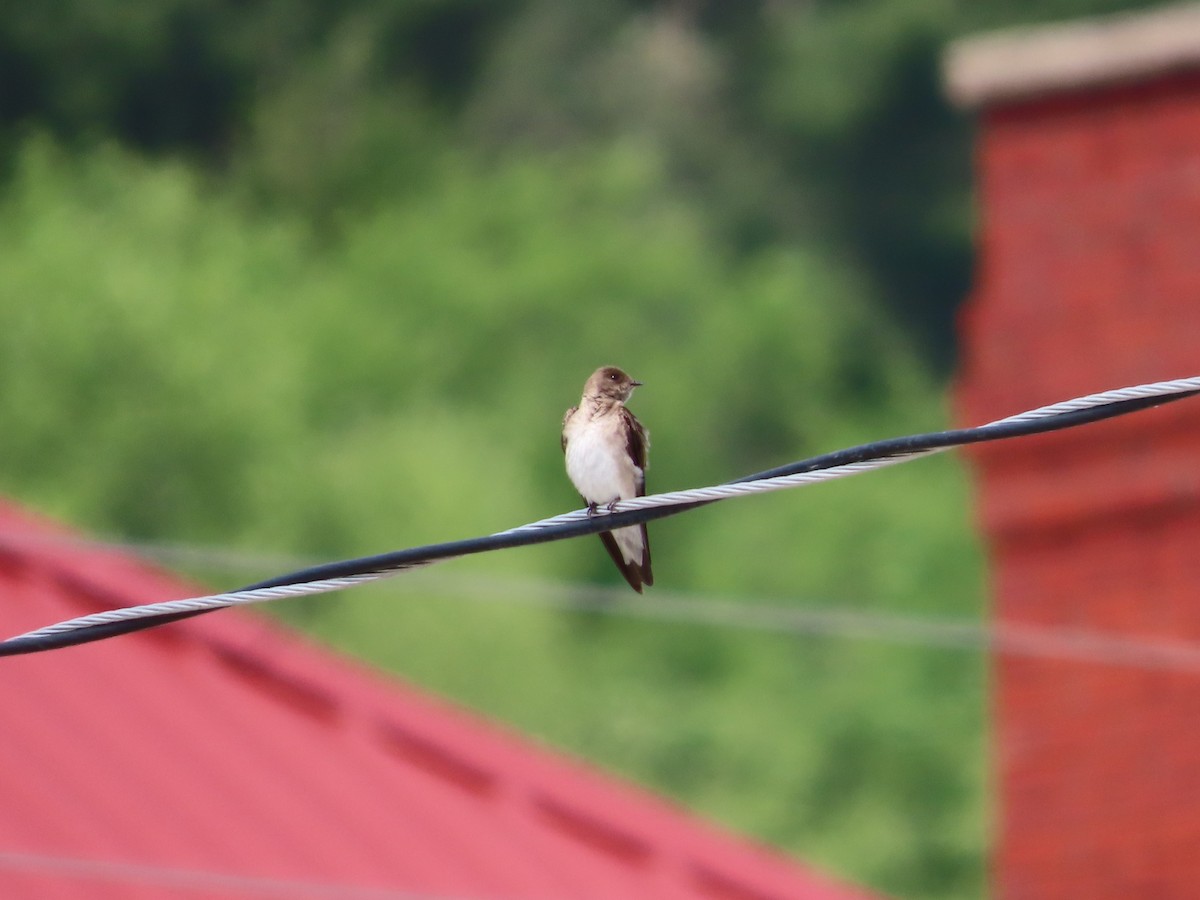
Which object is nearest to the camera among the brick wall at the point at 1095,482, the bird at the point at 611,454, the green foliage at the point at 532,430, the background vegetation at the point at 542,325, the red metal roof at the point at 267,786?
the bird at the point at 611,454

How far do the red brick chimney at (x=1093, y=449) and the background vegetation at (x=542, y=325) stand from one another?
23914 mm

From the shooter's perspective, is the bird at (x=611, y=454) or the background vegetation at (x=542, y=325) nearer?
the bird at (x=611, y=454)

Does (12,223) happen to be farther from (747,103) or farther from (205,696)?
(205,696)

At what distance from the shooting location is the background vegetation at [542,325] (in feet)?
122

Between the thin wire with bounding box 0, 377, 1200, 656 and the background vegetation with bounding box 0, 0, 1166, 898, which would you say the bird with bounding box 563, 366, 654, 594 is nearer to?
the thin wire with bounding box 0, 377, 1200, 656

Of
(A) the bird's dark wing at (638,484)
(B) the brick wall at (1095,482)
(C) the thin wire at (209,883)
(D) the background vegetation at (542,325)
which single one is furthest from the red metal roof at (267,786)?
(D) the background vegetation at (542,325)

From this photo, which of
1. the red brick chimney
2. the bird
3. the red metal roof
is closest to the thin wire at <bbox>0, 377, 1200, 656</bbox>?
the bird

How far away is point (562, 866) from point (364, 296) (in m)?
46.1

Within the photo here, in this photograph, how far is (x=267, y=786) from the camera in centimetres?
959

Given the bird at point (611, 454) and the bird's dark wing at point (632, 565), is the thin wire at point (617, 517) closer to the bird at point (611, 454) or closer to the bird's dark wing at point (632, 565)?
the bird's dark wing at point (632, 565)

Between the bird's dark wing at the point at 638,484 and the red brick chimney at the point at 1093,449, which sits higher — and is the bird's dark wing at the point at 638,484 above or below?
below

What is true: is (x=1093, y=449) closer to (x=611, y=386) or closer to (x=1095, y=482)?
(x=1095, y=482)

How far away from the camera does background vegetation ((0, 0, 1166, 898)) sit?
37.2 meters

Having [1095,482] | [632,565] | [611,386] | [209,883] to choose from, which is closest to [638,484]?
[611,386]
